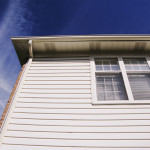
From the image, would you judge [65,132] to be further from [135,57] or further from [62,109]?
[135,57]

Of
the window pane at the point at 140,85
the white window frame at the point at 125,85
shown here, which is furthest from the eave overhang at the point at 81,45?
the window pane at the point at 140,85

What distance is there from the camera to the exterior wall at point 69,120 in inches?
110

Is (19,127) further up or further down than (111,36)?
further down

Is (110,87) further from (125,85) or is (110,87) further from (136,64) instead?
(136,64)

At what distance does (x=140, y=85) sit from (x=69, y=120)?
87.7 inches

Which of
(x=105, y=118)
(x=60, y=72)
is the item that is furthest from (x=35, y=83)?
(x=105, y=118)

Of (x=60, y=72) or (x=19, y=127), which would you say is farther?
(x=60, y=72)

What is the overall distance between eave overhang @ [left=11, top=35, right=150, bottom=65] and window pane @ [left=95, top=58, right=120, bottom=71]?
33cm

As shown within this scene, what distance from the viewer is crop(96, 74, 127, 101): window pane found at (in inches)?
143

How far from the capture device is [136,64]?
445 cm

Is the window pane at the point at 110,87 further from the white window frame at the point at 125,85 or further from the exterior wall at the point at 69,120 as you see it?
the exterior wall at the point at 69,120

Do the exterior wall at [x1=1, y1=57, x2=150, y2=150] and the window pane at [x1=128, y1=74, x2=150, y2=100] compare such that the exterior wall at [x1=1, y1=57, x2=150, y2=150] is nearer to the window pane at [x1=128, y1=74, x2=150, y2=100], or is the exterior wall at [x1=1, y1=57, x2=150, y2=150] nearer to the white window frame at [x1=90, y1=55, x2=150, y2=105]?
the white window frame at [x1=90, y1=55, x2=150, y2=105]

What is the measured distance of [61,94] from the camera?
3.68 meters

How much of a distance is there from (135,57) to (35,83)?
3393mm
